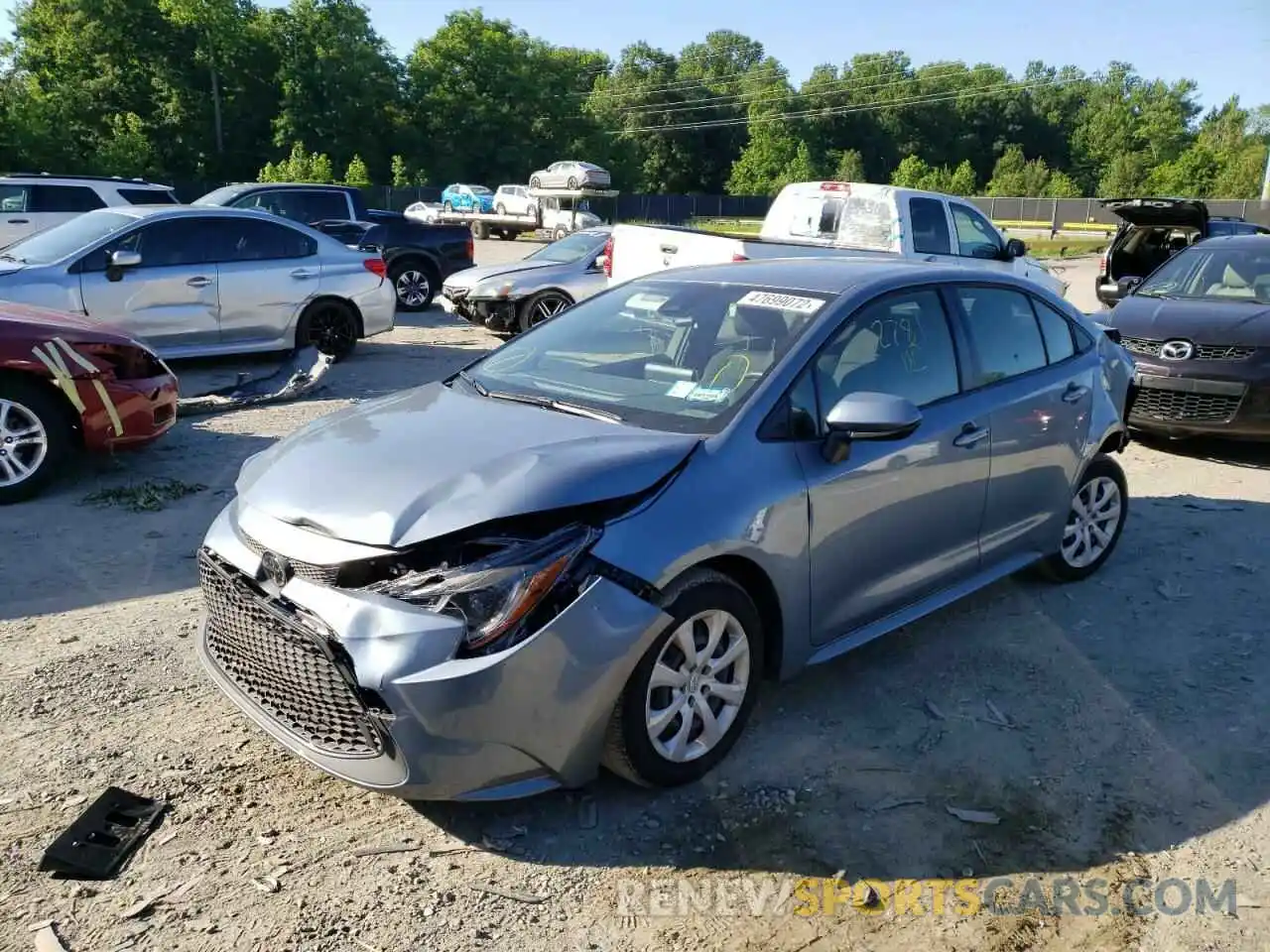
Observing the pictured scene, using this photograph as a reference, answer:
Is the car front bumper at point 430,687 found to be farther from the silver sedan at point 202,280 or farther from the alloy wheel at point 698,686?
the silver sedan at point 202,280

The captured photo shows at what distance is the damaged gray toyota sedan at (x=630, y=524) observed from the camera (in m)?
2.84

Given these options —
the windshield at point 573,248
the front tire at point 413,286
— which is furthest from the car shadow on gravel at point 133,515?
the front tire at point 413,286

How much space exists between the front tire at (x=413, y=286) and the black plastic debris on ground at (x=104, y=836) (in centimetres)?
1386

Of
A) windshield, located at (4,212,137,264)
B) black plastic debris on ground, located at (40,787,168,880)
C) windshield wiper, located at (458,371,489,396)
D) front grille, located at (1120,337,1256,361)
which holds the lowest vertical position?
black plastic debris on ground, located at (40,787,168,880)

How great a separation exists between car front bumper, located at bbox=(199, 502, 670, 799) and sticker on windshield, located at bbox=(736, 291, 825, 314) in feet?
4.92

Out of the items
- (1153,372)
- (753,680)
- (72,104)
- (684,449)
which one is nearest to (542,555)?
(684,449)

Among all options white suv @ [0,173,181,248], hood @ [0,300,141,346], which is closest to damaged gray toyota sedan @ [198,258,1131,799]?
hood @ [0,300,141,346]

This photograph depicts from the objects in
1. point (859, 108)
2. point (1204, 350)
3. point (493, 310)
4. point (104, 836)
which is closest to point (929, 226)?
point (1204, 350)

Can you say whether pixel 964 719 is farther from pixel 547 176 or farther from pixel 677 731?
pixel 547 176

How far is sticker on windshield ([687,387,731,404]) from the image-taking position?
3.63m

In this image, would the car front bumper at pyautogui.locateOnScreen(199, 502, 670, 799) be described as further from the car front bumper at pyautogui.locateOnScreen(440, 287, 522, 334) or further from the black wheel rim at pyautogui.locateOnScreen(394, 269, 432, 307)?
the black wheel rim at pyautogui.locateOnScreen(394, 269, 432, 307)

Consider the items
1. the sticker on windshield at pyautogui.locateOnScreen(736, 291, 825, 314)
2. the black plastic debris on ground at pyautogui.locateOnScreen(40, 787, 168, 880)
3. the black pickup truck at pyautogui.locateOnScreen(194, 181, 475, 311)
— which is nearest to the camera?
the black plastic debris on ground at pyautogui.locateOnScreen(40, 787, 168, 880)

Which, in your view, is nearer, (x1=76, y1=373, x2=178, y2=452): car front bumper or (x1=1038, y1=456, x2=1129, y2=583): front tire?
(x1=1038, y1=456, x2=1129, y2=583): front tire

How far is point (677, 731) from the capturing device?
10.8 feet
